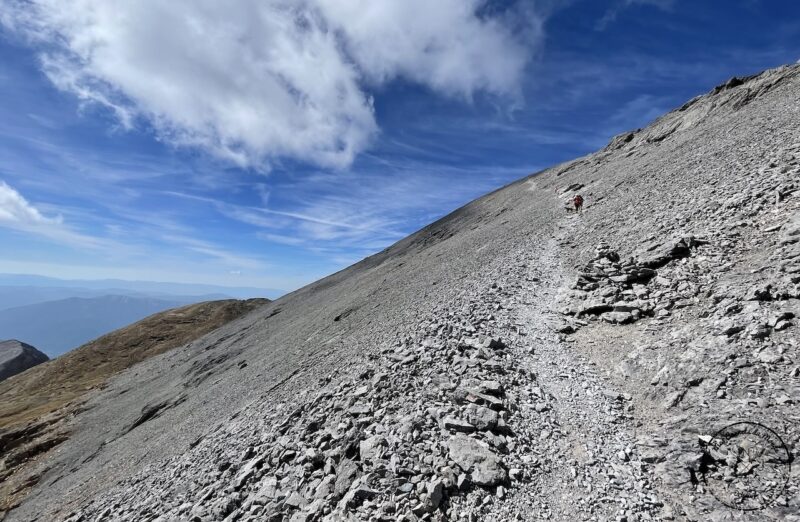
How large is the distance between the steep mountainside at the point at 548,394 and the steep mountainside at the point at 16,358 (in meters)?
92.8

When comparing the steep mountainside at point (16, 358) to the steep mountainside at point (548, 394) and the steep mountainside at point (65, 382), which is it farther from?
the steep mountainside at point (548, 394)

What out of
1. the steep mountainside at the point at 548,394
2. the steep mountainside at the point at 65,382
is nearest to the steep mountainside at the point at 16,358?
the steep mountainside at the point at 65,382

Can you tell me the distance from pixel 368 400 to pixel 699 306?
12.1 meters

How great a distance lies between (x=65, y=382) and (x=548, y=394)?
278 feet

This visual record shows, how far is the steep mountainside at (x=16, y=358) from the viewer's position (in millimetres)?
91312

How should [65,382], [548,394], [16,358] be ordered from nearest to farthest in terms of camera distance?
[548,394] → [65,382] → [16,358]

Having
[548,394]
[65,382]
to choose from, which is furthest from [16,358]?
[548,394]

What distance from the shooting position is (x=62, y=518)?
1750 cm

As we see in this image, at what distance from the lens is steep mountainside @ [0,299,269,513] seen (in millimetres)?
35531

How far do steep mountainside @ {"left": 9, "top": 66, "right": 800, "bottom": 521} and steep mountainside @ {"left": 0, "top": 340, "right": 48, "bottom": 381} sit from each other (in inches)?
3653

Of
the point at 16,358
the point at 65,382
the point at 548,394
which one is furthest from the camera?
the point at 16,358

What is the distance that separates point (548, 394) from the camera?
1192cm

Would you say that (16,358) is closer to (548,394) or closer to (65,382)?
(65,382)

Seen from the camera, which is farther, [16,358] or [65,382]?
[16,358]
